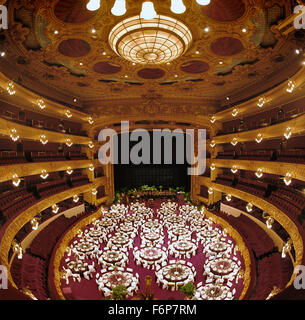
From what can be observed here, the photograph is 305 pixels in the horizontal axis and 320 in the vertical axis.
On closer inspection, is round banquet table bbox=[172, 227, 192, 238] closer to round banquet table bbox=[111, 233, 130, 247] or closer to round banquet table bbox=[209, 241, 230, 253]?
round banquet table bbox=[209, 241, 230, 253]

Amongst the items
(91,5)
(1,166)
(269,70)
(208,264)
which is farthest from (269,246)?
(1,166)

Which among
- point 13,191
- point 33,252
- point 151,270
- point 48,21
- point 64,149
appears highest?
point 48,21

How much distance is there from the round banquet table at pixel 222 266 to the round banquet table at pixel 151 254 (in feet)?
9.11

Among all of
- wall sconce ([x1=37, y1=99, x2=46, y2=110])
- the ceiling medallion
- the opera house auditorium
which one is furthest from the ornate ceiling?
wall sconce ([x1=37, y1=99, x2=46, y2=110])

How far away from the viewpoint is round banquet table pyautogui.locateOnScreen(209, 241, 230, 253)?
13.2 m

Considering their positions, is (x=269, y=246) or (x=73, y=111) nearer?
(x=269, y=246)

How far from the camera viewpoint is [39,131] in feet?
50.7

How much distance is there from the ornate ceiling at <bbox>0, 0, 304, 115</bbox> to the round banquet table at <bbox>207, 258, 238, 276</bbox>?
Result: 11154 millimetres

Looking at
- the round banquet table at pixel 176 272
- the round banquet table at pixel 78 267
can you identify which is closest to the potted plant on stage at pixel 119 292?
the round banquet table at pixel 176 272

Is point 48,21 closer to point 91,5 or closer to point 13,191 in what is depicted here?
point 91,5

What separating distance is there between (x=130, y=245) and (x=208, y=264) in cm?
534

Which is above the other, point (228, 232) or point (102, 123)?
point (102, 123)

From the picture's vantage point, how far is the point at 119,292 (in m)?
9.21

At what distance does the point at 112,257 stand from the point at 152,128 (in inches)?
594
